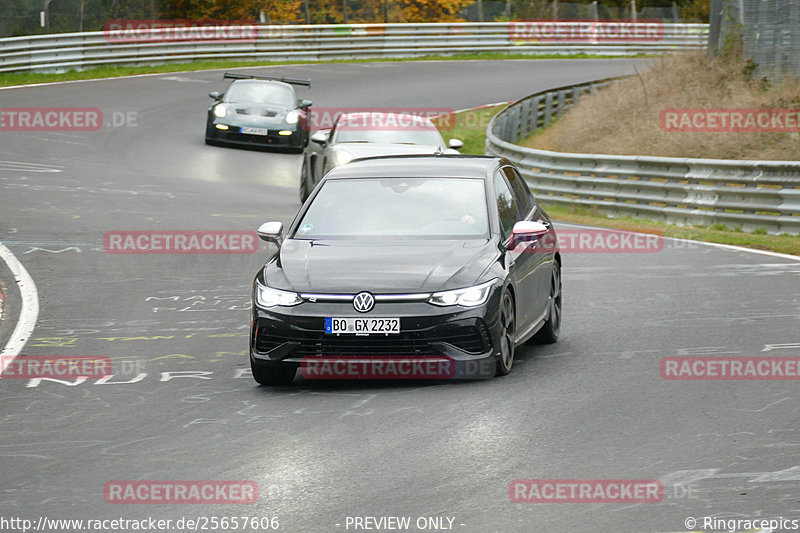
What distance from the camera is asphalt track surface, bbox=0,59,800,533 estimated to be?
6258 mm

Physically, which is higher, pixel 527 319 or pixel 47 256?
pixel 527 319

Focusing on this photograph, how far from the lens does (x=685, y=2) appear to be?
6675 centimetres

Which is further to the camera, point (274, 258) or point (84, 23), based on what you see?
point (84, 23)

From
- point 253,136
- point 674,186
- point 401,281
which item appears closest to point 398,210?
point 401,281

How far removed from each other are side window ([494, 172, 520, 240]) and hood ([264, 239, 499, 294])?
441 millimetres

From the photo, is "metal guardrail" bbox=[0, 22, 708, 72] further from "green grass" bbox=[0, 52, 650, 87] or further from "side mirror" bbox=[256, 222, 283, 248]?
"side mirror" bbox=[256, 222, 283, 248]

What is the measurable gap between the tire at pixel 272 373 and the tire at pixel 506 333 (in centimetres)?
141

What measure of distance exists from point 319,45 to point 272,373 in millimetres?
36937

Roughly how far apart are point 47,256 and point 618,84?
18441mm

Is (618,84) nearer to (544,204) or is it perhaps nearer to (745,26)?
(745,26)

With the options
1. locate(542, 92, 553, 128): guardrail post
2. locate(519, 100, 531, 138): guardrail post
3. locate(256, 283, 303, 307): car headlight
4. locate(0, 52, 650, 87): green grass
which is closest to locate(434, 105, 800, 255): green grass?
locate(519, 100, 531, 138): guardrail post

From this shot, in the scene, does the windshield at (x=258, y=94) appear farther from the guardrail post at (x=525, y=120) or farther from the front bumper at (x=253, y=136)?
the guardrail post at (x=525, y=120)

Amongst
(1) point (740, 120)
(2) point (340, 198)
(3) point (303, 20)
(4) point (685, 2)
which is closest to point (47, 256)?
(2) point (340, 198)

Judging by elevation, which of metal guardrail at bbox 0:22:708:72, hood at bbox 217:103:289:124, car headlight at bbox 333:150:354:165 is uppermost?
car headlight at bbox 333:150:354:165
